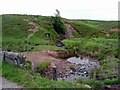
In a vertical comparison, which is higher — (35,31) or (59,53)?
(35,31)

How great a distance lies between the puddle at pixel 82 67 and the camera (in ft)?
121

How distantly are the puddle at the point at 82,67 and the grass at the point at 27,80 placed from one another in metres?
10.9

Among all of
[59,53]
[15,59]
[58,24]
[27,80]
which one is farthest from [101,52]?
[58,24]

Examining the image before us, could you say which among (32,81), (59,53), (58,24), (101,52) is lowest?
(32,81)

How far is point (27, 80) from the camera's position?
916 inches

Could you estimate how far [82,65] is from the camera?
44781 millimetres

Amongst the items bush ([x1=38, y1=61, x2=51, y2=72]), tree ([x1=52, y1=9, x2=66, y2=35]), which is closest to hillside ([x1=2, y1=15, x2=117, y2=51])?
tree ([x1=52, y1=9, x2=66, y2=35])

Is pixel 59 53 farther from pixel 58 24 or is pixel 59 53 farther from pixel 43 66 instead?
pixel 58 24

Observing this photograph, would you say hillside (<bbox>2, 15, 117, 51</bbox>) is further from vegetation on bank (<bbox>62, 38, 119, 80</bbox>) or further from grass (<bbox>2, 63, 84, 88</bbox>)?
grass (<bbox>2, 63, 84, 88</bbox>)

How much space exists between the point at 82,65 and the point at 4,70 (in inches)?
796

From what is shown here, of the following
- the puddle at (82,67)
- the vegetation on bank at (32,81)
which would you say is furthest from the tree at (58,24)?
the vegetation on bank at (32,81)

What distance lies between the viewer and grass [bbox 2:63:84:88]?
22.3 metres

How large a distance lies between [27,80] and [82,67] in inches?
813

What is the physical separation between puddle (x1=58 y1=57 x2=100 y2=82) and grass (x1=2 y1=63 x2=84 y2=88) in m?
→ 10.9
